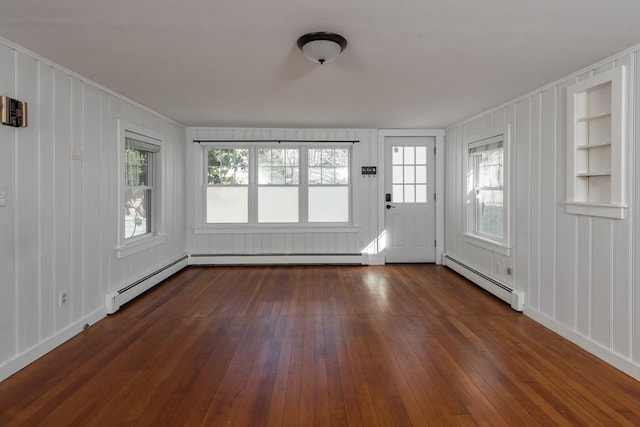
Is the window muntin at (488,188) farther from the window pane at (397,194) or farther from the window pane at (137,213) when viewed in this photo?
the window pane at (137,213)

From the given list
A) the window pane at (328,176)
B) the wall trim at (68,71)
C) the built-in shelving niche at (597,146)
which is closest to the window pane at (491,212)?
the built-in shelving niche at (597,146)

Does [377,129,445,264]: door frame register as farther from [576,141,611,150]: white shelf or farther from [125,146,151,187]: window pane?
[125,146,151,187]: window pane

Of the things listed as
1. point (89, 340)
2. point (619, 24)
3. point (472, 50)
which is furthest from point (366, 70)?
point (89, 340)

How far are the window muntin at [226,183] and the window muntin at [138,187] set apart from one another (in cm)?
118

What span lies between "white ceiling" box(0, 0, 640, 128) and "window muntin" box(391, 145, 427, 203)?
197 cm

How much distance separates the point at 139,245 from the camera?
4.18m

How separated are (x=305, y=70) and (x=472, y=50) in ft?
4.34

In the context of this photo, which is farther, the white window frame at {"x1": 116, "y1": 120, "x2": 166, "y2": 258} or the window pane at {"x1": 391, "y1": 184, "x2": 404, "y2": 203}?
the window pane at {"x1": 391, "y1": 184, "x2": 404, "y2": 203}

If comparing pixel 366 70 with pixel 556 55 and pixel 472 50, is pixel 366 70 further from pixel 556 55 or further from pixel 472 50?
pixel 556 55

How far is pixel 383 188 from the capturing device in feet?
19.1

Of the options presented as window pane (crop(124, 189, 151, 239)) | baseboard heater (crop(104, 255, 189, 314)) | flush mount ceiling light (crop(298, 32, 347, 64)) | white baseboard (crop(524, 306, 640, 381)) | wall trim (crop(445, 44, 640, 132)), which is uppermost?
wall trim (crop(445, 44, 640, 132))

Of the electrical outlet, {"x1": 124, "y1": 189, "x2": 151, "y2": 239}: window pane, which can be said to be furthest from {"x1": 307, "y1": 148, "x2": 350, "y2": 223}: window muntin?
the electrical outlet

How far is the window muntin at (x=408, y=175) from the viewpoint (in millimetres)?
5879

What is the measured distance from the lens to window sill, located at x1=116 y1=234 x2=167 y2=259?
3.78 meters
